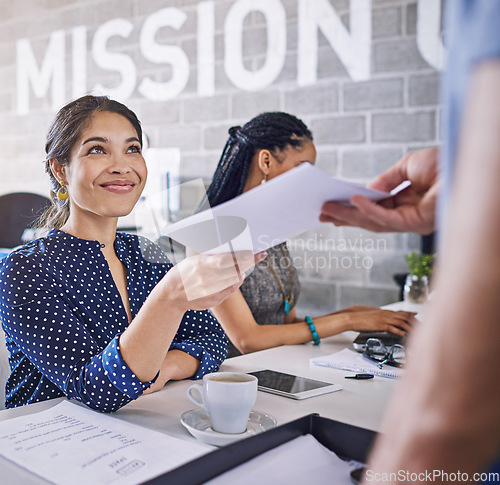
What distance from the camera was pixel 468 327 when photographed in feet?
0.87

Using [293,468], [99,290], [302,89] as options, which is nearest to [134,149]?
[99,290]

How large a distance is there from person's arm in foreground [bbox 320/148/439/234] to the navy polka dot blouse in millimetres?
473

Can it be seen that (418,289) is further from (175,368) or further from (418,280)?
(175,368)

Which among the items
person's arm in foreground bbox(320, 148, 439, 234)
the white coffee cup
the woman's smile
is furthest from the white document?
the woman's smile

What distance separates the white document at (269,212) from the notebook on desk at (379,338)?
2.35 ft

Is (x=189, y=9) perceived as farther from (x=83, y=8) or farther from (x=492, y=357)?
(x=492, y=357)

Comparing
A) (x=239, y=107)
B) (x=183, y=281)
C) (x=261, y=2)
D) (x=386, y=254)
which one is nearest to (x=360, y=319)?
(x=183, y=281)

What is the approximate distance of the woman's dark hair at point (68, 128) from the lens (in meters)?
1.27

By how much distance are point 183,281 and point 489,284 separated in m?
0.61

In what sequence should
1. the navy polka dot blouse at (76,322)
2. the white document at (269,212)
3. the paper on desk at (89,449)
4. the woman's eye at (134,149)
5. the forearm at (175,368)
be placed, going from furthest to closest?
the woman's eye at (134,149), the forearm at (175,368), the navy polka dot blouse at (76,322), the paper on desk at (89,449), the white document at (269,212)

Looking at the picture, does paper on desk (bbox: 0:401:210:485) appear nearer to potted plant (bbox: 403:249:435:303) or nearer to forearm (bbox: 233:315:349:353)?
forearm (bbox: 233:315:349:353)

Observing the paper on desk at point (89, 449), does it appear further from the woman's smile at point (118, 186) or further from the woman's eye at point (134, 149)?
the woman's eye at point (134, 149)

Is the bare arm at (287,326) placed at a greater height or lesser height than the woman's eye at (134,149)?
lesser

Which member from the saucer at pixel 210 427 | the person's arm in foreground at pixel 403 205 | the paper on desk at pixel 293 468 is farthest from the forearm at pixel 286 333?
the person's arm in foreground at pixel 403 205
